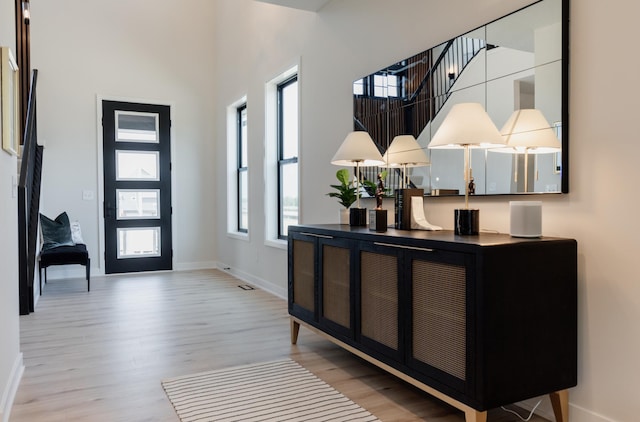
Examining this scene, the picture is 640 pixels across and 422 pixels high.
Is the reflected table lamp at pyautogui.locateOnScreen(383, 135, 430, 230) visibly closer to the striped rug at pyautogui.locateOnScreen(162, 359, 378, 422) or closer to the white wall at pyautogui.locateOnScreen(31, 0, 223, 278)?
the striped rug at pyautogui.locateOnScreen(162, 359, 378, 422)

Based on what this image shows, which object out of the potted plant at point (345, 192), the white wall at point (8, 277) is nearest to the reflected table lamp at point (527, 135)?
the potted plant at point (345, 192)

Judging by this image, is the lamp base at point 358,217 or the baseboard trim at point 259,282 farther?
the baseboard trim at point 259,282

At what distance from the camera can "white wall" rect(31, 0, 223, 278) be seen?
638cm

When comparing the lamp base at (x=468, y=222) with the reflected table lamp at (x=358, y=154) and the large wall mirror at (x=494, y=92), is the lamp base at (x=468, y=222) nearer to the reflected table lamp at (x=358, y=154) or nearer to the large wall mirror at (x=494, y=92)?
the large wall mirror at (x=494, y=92)

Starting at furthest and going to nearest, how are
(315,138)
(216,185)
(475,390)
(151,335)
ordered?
(216,185) < (315,138) < (151,335) < (475,390)

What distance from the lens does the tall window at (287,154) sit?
205 inches

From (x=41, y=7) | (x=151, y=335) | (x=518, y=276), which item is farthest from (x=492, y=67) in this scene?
(x=41, y=7)

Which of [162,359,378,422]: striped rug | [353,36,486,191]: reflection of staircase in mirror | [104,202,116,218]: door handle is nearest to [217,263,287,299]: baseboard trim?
[104,202,116,218]: door handle

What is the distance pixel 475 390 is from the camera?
6.18 feet

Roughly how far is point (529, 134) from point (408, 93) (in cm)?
102

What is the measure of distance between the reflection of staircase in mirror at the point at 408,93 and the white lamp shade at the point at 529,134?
480 millimetres

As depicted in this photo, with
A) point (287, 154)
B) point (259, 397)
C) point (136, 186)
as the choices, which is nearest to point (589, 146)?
point (259, 397)

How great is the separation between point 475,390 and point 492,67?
5.25 ft

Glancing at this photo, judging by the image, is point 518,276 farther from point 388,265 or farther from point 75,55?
point 75,55
